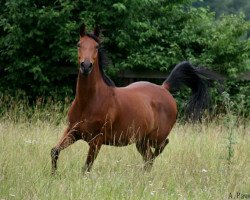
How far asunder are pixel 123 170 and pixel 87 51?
58.0 inches

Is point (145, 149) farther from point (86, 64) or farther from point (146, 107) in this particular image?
point (86, 64)

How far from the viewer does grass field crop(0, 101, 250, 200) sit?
554 cm

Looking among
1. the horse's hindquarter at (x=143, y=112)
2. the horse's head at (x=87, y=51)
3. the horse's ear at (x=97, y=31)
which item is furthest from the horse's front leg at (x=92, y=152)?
the horse's ear at (x=97, y=31)

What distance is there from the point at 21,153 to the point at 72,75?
8.52 m

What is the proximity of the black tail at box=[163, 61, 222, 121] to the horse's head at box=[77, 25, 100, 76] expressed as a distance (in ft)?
8.97

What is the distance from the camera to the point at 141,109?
8.38 m

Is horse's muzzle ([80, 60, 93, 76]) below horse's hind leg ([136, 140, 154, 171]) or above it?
above

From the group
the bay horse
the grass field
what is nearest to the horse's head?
the bay horse

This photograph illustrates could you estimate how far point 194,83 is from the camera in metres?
10.1

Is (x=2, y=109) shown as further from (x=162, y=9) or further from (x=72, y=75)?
(x=162, y=9)

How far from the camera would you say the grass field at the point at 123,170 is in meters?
5.54

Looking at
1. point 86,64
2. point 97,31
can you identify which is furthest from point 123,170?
point 97,31

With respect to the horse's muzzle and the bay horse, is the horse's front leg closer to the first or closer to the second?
the bay horse

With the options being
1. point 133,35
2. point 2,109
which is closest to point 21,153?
point 2,109
